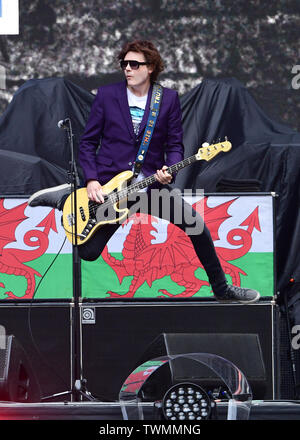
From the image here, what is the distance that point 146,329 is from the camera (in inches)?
250

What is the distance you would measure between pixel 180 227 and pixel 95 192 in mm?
623

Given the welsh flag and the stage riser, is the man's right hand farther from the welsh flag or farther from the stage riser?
the stage riser

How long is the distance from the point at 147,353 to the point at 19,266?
132 cm

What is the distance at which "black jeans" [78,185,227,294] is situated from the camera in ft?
18.4

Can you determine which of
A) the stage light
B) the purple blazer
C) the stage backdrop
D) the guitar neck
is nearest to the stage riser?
the stage backdrop

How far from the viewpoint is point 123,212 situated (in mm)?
5578

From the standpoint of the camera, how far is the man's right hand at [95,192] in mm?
5504

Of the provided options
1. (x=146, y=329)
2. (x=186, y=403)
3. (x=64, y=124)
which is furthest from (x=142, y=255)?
(x=186, y=403)

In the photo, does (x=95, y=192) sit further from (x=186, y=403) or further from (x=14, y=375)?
(x=186, y=403)

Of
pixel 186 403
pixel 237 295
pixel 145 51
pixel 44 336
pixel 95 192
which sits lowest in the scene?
pixel 44 336

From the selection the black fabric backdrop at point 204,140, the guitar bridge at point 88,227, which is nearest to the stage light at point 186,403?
the guitar bridge at point 88,227
